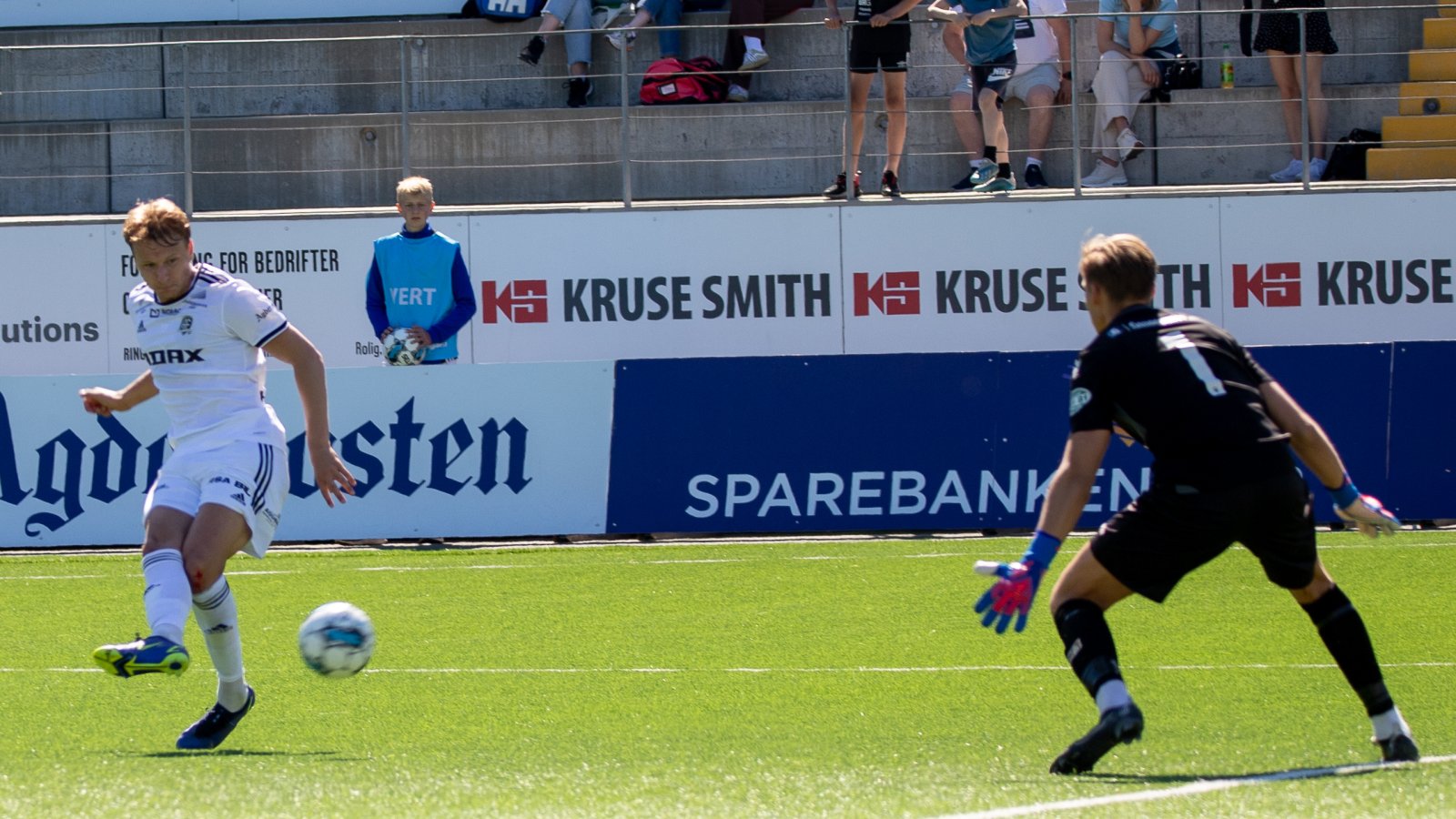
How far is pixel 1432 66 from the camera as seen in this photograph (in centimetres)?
1761

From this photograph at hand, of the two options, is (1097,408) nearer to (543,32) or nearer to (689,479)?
(689,479)

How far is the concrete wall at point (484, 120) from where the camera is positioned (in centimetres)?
1766

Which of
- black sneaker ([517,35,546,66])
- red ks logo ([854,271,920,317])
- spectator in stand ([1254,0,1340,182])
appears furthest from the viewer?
black sneaker ([517,35,546,66])

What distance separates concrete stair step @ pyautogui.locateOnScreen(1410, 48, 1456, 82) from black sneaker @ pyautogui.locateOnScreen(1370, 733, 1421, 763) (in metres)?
13.7

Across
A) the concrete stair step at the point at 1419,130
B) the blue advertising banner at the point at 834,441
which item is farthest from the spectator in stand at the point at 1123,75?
the blue advertising banner at the point at 834,441

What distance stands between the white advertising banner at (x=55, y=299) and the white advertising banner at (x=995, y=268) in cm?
688

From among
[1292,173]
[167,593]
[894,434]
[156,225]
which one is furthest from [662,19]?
[167,593]

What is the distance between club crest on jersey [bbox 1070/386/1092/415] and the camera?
17.0 feet

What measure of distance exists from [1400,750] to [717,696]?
274cm

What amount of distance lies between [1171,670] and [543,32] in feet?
40.4

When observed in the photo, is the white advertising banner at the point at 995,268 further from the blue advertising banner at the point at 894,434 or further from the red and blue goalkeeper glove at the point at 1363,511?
the red and blue goalkeeper glove at the point at 1363,511

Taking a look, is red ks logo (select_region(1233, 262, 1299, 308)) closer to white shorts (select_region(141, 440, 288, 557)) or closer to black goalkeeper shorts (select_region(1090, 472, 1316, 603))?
black goalkeeper shorts (select_region(1090, 472, 1316, 603))

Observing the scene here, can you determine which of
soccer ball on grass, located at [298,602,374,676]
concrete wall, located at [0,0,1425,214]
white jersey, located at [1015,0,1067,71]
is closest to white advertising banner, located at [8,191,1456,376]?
concrete wall, located at [0,0,1425,214]

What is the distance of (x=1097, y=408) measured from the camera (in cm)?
518
